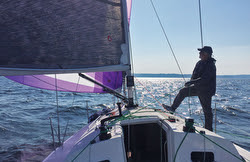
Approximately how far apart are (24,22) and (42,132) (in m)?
4.35

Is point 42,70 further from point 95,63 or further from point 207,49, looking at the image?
point 207,49

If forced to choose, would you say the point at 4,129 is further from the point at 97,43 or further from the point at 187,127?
the point at 187,127

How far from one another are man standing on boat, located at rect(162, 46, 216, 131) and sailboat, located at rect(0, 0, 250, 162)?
63cm

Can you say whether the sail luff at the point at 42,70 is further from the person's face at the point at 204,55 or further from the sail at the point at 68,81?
the person's face at the point at 204,55

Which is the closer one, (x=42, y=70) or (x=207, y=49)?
(x=42, y=70)

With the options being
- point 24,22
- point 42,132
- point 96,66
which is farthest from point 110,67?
point 42,132

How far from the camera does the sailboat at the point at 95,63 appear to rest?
6.07 ft

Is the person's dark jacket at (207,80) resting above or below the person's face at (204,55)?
below

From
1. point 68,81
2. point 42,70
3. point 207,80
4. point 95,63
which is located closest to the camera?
point 42,70

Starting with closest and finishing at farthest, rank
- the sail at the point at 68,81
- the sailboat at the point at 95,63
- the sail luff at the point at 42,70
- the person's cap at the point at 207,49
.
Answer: the sailboat at the point at 95,63
the sail luff at the point at 42,70
the person's cap at the point at 207,49
the sail at the point at 68,81

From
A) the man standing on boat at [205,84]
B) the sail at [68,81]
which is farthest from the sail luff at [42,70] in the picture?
the man standing on boat at [205,84]

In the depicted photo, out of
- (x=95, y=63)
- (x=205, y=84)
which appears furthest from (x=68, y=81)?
(x=205, y=84)

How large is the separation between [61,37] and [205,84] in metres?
2.56

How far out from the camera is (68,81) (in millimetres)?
4344
